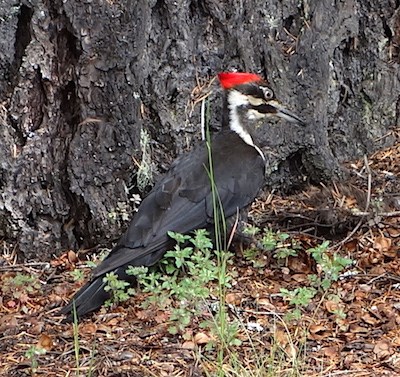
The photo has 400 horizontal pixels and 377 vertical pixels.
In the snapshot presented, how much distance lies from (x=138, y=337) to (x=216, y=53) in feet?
6.02

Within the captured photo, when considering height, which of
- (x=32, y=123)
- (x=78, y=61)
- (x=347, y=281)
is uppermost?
(x=78, y=61)

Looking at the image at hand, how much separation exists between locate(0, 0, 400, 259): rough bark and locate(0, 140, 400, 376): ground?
0.76ft

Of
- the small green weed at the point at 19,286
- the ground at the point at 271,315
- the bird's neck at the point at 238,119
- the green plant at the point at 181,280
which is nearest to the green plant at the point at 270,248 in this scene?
the ground at the point at 271,315

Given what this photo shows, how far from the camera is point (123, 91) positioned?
480cm

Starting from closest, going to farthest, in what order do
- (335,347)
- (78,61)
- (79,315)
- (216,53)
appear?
(335,347) → (79,315) → (78,61) → (216,53)

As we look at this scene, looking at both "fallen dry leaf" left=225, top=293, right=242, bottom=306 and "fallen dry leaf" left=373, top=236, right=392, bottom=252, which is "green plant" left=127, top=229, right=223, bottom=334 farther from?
"fallen dry leaf" left=373, top=236, right=392, bottom=252

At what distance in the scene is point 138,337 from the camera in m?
3.97

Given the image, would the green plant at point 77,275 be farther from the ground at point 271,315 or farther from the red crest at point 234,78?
the red crest at point 234,78

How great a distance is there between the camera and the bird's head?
→ 5.02 meters

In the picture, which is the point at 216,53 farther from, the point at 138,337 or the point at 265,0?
the point at 138,337

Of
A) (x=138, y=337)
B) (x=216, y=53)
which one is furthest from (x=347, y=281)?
(x=216, y=53)

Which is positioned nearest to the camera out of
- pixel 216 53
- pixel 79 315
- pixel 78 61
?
pixel 79 315

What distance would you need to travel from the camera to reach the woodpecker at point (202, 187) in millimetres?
4418

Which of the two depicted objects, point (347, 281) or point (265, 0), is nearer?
point (347, 281)
